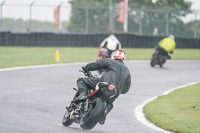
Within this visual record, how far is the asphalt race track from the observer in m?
8.83

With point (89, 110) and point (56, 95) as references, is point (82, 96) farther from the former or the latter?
point (56, 95)

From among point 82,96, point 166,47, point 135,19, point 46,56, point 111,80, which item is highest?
point 135,19

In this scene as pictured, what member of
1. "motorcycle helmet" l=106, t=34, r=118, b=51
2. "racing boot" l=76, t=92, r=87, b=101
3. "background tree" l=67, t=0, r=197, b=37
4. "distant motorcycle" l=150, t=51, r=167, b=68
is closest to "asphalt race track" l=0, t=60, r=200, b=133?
"distant motorcycle" l=150, t=51, r=167, b=68

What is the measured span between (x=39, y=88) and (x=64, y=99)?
2.30m

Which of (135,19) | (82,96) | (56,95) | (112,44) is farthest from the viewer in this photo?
(135,19)

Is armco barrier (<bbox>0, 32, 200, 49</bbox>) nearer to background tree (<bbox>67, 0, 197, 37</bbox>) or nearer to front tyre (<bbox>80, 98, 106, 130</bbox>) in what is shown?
background tree (<bbox>67, 0, 197, 37</bbox>)

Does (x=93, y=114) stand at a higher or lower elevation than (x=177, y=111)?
higher

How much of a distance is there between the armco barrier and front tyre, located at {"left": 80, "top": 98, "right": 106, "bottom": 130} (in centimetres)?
2761

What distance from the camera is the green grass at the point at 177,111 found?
359 inches

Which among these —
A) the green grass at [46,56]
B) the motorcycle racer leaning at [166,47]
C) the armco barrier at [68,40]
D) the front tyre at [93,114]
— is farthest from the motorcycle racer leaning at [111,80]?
the armco barrier at [68,40]

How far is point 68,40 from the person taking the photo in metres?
38.0

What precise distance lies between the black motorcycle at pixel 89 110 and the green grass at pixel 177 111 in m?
1.44

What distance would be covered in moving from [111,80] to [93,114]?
73cm

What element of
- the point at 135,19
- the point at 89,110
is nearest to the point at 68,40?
the point at 135,19
